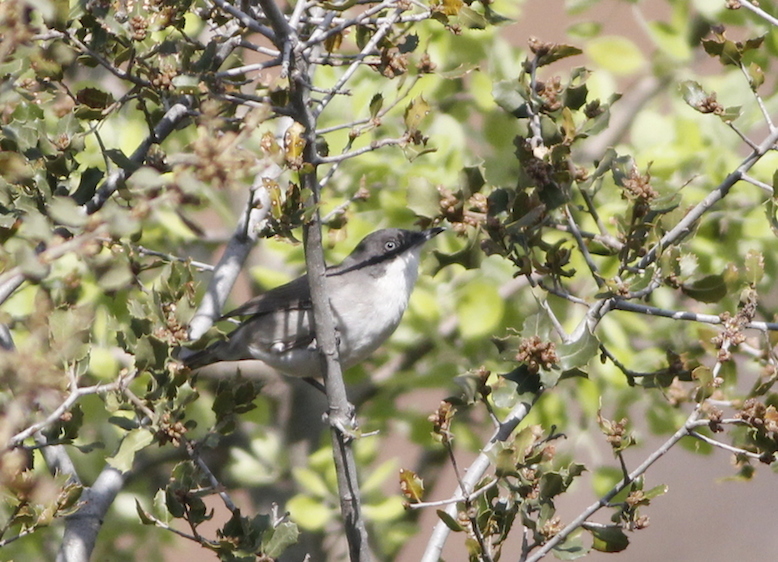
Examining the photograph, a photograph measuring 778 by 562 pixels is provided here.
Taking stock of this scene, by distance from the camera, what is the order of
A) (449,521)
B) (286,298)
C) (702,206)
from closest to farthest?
(449,521) < (702,206) < (286,298)

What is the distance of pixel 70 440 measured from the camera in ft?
7.61

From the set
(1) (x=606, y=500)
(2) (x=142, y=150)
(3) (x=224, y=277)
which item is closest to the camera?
(1) (x=606, y=500)

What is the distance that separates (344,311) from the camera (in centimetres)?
389

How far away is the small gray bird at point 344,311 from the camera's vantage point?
12.5ft

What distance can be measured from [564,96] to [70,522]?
164cm

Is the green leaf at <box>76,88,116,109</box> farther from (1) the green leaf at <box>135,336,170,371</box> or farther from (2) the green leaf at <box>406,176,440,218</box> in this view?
(2) the green leaf at <box>406,176,440,218</box>

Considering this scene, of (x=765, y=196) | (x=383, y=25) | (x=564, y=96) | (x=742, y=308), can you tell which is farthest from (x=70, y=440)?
(x=765, y=196)

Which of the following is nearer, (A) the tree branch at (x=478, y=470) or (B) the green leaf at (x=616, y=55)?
(A) the tree branch at (x=478, y=470)

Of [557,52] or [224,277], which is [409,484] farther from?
[224,277]

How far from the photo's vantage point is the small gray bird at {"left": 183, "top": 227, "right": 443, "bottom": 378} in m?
3.81

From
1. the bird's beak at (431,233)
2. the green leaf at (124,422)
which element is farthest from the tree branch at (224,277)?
the bird's beak at (431,233)

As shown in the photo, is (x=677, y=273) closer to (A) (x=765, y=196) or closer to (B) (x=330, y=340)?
(B) (x=330, y=340)

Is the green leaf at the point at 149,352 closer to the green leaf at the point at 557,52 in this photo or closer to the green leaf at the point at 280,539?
the green leaf at the point at 280,539

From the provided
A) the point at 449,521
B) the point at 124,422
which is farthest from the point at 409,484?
the point at 124,422
